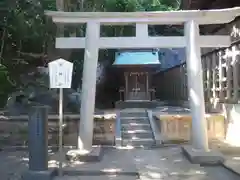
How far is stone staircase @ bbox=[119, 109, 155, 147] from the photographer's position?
11055mm

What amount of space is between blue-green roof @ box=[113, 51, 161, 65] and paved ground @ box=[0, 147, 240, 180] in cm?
1046

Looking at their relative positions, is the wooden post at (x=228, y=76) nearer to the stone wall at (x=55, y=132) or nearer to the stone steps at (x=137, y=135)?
the stone steps at (x=137, y=135)

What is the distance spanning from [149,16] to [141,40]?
665mm

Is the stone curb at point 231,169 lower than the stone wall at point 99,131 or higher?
lower

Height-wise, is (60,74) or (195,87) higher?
(60,74)

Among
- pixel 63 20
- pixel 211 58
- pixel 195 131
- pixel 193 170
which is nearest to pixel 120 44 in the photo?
pixel 63 20

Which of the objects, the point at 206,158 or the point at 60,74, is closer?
the point at 60,74

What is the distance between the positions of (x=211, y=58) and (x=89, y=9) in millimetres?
6692

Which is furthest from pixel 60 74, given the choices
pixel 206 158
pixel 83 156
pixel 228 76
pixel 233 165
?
pixel 228 76

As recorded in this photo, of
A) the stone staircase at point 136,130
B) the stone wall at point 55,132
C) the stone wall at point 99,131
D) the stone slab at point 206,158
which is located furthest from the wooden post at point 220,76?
the stone slab at point 206,158

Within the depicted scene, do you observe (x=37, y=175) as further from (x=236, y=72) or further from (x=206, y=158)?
(x=236, y=72)

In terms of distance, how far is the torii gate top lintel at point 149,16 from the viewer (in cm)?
933

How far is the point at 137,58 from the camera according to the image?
67.1 feet

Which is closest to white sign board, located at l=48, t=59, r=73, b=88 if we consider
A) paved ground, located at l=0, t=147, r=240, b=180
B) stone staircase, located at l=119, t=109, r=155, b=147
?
paved ground, located at l=0, t=147, r=240, b=180
